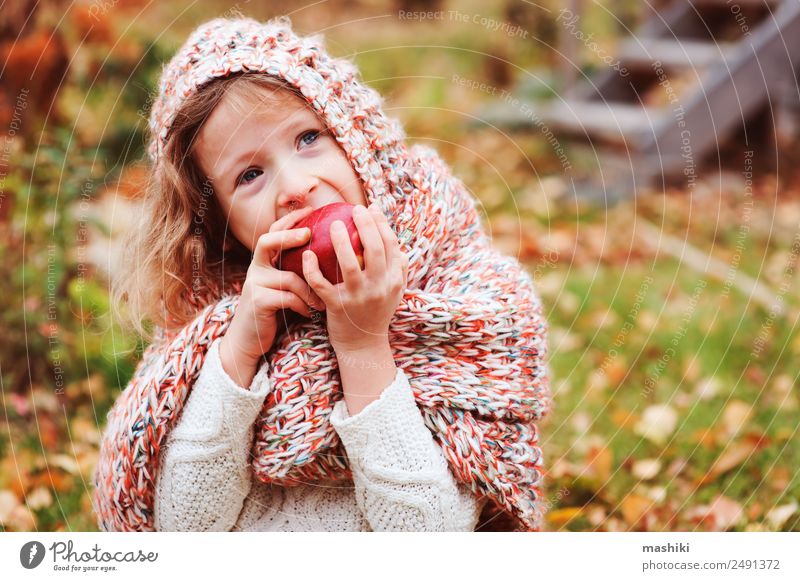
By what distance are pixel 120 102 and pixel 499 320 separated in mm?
2126

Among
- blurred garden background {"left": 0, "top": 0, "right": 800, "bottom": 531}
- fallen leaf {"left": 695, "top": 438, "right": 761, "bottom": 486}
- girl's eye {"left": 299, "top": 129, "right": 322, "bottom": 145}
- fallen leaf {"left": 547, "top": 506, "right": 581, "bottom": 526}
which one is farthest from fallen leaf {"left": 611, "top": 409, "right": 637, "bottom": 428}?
girl's eye {"left": 299, "top": 129, "right": 322, "bottom": 145}

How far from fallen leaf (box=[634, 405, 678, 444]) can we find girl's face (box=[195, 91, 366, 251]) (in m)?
1.06

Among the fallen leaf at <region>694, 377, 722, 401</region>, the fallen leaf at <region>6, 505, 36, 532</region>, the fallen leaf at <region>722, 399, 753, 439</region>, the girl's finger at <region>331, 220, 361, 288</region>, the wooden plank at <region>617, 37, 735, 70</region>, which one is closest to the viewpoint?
the girl's finger at <region>331, 220, 361, 288</region>

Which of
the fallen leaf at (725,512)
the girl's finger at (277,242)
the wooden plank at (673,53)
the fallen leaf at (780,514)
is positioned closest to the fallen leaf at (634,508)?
the fallen leaf at (725,512)

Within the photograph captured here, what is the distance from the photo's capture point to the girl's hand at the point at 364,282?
42.3 inches

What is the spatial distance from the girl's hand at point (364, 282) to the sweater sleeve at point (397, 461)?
9cm

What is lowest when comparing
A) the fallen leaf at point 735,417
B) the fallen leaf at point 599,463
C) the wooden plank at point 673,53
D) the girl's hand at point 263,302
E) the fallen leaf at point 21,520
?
the fallen leaf at point 599,463

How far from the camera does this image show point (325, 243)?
1088 mm

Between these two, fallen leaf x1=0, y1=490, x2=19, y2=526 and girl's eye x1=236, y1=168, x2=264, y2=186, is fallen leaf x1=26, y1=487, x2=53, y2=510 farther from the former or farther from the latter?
girl's eye x1=236, y1=168, x2=264, y2=186

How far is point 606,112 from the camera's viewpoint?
3701 millimetres

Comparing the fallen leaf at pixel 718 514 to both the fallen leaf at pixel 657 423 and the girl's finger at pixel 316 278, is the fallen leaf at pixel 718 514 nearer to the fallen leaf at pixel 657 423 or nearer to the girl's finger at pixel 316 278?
the fallen leaf at pixel 657 423

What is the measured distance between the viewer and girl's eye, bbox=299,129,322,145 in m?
1.16

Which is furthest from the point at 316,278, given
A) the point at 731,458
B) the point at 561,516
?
the point at 731,458
